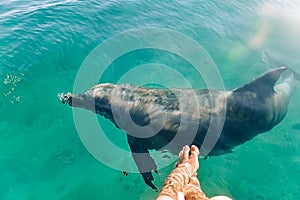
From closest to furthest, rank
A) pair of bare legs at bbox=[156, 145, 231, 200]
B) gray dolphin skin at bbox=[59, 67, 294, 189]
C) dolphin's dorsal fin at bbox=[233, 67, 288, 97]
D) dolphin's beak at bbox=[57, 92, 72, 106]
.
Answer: pair of bare legs at bbox=[156, 145, 231, 200]
gray dolphin skin at bbox=[59, 67, 294, 189]
dolphin's dorsal fin at bbox=[233, 67, 288, 97]
dolphin's beak at bbox=[57, 92, 72, 106]

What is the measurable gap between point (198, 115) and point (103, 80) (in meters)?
4.70

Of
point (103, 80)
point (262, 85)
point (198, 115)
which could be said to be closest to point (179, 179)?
point (198, 115)

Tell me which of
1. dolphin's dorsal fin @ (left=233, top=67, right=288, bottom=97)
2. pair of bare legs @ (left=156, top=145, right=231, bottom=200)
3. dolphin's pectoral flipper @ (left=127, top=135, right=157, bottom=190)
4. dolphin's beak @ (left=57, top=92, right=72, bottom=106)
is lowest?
dolphin's pectoral flipper @ (left=127, top=135, right=157, bottom=190)

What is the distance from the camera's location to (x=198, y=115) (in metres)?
7.77

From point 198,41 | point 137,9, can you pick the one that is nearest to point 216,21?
point 198,41

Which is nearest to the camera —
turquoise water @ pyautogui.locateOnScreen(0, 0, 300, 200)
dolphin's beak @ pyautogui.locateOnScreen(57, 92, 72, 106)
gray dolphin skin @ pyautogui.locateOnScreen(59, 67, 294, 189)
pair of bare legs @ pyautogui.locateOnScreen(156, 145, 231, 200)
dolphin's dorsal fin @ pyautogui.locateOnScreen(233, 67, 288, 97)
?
pair of bare legs @ pyautogui.locateOnScreen(156, 145, 231, 200)

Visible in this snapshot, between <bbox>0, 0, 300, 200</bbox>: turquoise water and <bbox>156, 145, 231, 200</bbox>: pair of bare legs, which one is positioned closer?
<bbox>156, 145, 231, 200</bbox>: pair of bare legs

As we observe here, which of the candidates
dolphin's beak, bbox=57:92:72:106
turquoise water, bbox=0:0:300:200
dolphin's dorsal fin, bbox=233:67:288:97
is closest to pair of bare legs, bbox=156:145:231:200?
dolphin's dorsal fin, bbox=233:67:288:97

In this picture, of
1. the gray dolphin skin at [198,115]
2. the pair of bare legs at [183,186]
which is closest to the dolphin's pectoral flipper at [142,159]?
the gray dolphin skin at [198,115]

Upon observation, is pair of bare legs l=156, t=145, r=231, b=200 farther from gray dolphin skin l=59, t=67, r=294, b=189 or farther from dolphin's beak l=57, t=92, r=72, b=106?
dolphin's beak l=57, t=92, r=72, b=106

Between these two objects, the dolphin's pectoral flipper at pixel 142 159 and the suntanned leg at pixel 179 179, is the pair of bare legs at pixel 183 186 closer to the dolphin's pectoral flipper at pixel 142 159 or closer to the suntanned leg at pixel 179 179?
the suntanned leg at pixel 179 179

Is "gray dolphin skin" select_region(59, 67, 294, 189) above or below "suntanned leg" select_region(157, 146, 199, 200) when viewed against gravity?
below

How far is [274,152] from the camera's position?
971 cm

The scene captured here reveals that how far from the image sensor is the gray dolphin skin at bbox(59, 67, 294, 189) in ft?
25.3
